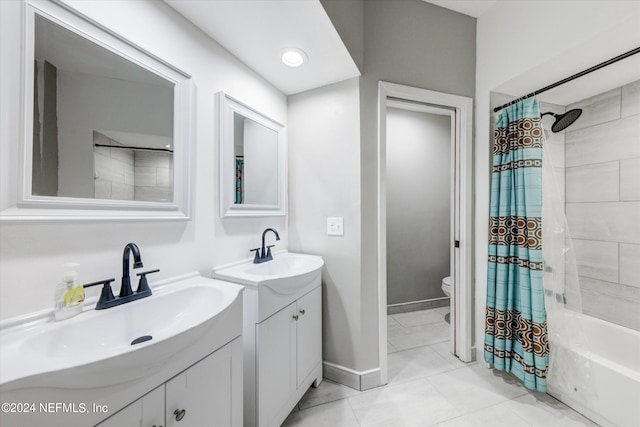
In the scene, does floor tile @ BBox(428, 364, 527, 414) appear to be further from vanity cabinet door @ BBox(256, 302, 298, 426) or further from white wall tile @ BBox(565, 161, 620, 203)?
white wall tile @ BBox(565, 161, 620, 203)

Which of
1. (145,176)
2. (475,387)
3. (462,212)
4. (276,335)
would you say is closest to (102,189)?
(145,176)

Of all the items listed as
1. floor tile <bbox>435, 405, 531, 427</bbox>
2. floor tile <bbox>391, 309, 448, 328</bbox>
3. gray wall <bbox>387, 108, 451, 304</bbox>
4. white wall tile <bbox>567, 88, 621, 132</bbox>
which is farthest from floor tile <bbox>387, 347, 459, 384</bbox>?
white wall tile <bbox>567, 88, 621, 132</bbox>

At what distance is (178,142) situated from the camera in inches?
44.8

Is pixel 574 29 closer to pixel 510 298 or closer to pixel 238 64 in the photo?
pixel 510 298

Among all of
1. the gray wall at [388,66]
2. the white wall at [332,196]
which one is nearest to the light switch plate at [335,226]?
the white wall at [332,196]

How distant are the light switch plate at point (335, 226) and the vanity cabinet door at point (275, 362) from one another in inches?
23.0

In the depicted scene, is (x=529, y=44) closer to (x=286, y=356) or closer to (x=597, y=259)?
(x=597, y=259)

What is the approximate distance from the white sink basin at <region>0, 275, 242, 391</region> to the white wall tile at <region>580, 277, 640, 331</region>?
8.25 feet

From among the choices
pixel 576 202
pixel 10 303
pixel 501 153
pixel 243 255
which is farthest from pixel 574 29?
pixel 10 303

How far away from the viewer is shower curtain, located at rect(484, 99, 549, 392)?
152cm

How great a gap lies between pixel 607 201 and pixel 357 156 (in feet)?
6.11

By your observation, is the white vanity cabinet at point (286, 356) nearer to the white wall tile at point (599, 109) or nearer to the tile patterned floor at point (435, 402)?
the tile patterned floor at point (435, 402)

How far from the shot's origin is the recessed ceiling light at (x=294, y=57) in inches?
55.3

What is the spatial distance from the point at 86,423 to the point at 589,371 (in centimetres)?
227
